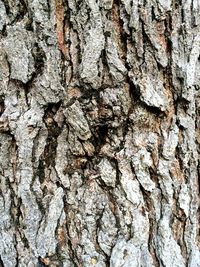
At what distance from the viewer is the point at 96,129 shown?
113cm

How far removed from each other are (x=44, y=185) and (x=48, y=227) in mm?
112

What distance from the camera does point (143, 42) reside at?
112cm

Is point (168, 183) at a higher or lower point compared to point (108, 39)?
lower

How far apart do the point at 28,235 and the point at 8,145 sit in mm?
248

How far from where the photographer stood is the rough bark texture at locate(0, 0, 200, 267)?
1113 mm

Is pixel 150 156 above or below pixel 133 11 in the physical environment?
below

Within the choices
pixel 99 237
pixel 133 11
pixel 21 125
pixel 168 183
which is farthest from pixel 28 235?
pixel 133 11

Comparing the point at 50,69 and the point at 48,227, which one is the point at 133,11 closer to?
the point at 50,69

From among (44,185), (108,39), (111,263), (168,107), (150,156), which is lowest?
(111,263)

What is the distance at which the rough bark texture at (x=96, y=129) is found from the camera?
3.65 feet

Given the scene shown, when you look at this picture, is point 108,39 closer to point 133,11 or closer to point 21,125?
point 133,11

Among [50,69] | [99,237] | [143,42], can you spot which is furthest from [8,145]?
[143,42]

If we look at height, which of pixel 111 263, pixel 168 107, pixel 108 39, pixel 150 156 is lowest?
pixel 111 263

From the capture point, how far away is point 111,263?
1.12 metres
